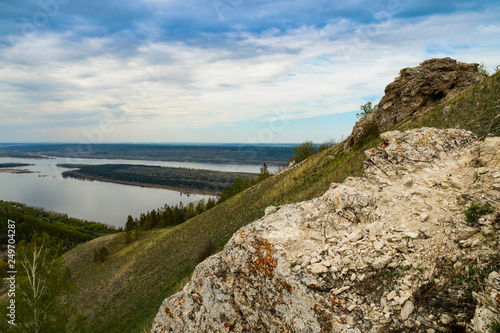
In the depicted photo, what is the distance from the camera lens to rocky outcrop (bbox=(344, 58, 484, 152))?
17.8 meters

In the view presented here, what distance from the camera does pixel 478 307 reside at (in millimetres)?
3518

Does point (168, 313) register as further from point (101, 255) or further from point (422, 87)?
point (101, 255)

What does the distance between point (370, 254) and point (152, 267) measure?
22.2m

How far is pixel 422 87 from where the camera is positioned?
18844 millimetres

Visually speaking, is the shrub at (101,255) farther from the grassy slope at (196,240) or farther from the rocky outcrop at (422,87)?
the rocky outcrop at (422,87)

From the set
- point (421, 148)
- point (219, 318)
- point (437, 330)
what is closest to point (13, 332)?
point (219, 318)

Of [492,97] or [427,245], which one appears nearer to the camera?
[427,245]

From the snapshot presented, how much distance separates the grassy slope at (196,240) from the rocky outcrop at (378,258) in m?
6.04

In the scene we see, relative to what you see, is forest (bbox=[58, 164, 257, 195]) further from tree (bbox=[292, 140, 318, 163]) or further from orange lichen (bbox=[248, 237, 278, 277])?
orange lichen (bbox=[248, 237, 278, 277])

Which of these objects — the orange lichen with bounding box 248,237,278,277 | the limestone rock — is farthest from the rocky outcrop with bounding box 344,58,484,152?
the limestone rock

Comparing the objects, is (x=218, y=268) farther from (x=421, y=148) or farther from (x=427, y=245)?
(x=421, y=148)

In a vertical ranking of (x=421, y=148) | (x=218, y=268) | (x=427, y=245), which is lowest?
(x=218, y=268)

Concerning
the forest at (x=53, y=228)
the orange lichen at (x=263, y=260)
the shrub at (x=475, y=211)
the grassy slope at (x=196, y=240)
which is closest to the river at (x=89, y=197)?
the forest at (x=53, y=228)

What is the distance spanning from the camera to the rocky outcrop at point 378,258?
3986 millimetres
